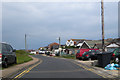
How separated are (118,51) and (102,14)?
721 centimetres

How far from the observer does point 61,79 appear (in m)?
9.75

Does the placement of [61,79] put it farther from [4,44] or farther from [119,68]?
[4,44]

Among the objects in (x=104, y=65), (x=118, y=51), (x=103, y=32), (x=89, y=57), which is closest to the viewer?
(x=104, y=65)

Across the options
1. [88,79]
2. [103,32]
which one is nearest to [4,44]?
[88,79]

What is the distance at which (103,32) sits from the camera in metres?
23.4

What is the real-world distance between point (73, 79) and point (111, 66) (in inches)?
194

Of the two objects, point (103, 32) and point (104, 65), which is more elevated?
point (103, 32)

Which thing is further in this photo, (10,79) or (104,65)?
(104,65)

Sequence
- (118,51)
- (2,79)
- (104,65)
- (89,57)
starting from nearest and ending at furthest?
(2,79) → (104,65) → (118,51) → (89,57)

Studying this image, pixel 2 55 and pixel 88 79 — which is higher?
pixel 2 55

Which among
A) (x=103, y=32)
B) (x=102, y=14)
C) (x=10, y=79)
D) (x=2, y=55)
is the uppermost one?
(x=102, y=14)

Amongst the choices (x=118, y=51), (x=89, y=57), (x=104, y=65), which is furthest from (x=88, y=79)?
A: (x=89, y=57)

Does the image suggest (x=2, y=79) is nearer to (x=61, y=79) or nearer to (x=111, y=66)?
(x=61, y=79)

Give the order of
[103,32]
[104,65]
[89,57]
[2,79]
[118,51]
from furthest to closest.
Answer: [89,57] < [103,32] < [118,51] < [104,65] < [2,79]
